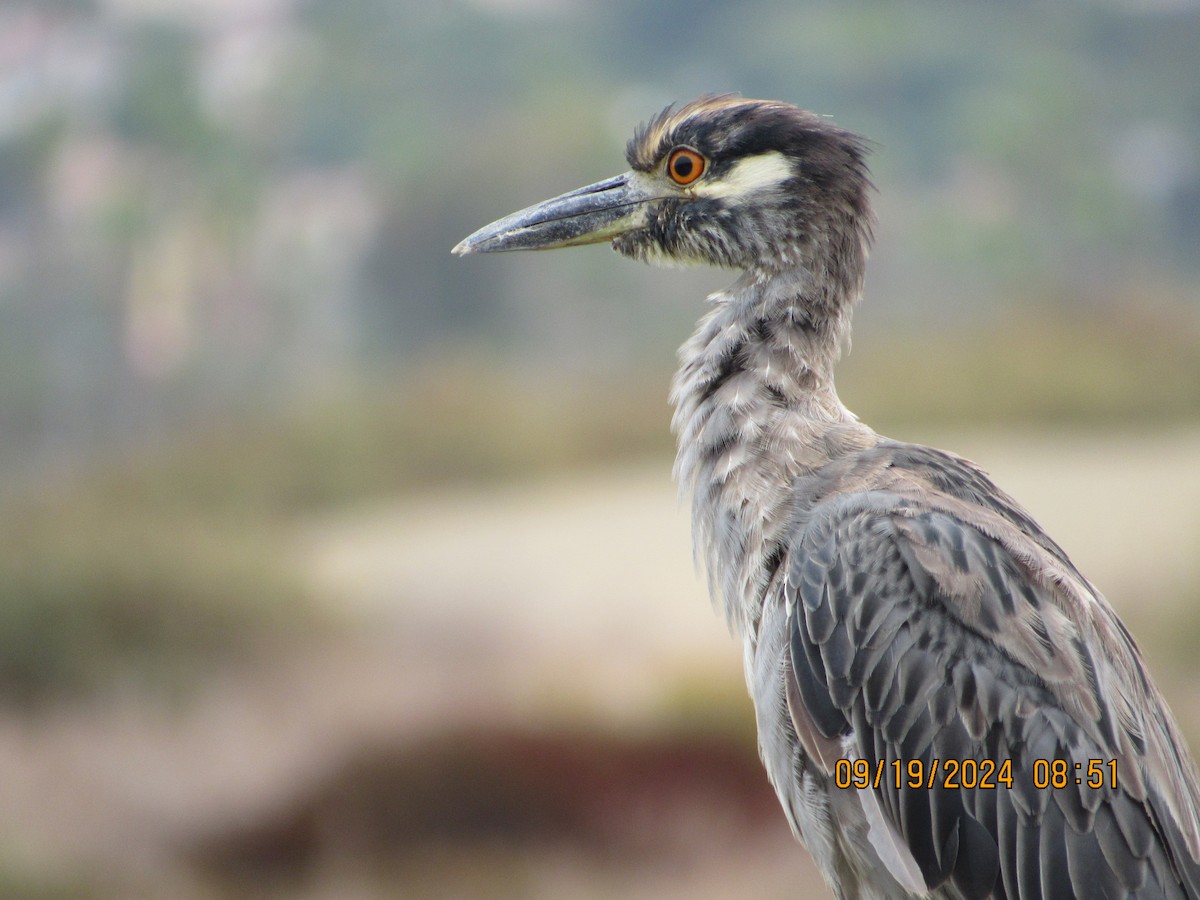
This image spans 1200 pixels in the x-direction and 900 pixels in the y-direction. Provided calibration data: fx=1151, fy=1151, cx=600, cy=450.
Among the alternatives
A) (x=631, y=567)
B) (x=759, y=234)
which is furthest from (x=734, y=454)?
(x=631, y=567)

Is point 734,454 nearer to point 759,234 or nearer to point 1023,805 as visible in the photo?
point 759,234

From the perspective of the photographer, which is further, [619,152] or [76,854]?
[619,152]

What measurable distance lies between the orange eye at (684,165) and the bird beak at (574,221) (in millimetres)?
65

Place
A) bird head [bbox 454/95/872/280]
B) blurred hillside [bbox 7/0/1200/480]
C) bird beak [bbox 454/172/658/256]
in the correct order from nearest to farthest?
bird head [bbox 454/95/872/280]
bird beak [bbox 454/172/658/256]
blurred hillside [bbox 7/0/1200/480]

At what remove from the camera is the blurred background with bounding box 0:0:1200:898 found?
5270mm

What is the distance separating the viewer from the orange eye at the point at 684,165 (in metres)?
2.34

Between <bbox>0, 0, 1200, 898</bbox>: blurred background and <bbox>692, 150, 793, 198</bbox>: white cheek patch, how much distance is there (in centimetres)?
333

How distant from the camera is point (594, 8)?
6387 millimetres

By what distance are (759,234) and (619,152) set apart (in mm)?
3721

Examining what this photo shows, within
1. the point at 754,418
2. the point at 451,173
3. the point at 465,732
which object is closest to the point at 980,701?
the point at 754,418
